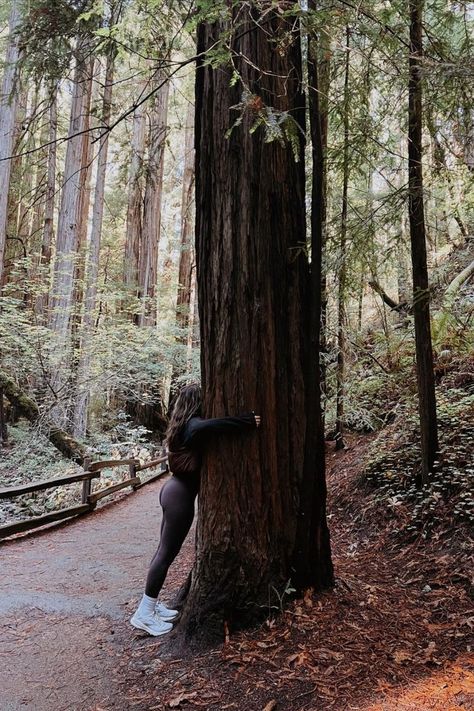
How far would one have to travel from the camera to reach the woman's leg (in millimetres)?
3646

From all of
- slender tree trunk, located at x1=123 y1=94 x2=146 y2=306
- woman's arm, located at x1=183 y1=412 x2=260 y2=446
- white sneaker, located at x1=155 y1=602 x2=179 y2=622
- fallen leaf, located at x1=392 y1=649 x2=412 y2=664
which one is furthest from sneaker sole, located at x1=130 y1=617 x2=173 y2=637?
slender tree trunk, located at x1=123 y1=94 x2=146 y2=306

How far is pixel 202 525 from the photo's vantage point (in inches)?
138

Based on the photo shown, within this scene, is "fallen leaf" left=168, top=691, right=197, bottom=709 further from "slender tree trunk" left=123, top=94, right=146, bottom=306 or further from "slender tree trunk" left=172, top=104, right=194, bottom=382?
"slender tree trunk" left=172, top=104, right=194, bottom=382

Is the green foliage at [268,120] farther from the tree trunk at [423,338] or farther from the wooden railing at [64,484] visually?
the wooden railing at [64,484]

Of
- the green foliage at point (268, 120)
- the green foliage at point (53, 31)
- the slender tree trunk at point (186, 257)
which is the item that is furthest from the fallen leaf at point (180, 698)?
the slender tree trunk at point (186, 257)

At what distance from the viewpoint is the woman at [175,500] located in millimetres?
3598

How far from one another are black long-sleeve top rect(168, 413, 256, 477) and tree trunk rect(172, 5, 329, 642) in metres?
0.09

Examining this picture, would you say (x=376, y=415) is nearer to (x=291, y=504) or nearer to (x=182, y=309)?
(x=291, y=504)

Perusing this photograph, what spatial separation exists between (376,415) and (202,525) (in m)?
5.73

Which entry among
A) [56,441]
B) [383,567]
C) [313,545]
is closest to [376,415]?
[383,567]

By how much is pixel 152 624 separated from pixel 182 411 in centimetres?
157

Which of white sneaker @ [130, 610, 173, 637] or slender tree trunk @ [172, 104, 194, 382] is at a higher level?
slender tree trunk @ [172, 104, 194, 382]

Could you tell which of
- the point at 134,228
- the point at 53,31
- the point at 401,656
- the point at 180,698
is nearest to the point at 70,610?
the point at 180,698

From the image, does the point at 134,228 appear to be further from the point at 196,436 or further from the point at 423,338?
the point at 196,436
